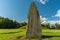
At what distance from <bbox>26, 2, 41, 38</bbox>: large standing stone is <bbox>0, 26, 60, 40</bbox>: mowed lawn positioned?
0.94ft

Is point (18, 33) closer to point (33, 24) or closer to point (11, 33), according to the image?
point (11, 33)

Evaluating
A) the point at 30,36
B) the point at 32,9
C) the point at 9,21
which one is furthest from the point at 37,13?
the point at 9,21

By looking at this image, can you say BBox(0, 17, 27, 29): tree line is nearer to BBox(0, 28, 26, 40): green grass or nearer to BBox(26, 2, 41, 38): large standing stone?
BBox(0, 28, 26, 40): green grass

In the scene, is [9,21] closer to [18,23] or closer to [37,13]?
[18,23]

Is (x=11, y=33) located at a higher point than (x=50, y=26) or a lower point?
lower

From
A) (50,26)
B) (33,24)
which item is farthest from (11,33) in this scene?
(50,26)

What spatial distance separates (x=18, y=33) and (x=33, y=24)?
1.74 ft

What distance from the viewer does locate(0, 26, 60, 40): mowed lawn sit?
12.5ft

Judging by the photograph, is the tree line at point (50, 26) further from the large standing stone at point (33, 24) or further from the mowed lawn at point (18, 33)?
the large standing stone at point (33, 24)

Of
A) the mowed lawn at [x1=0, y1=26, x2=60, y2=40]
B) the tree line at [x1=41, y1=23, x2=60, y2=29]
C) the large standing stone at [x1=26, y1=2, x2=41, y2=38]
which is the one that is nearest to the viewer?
the large standing stone at [x1=26, y1=2, x2=41, y2=38]

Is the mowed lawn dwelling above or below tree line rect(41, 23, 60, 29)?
below

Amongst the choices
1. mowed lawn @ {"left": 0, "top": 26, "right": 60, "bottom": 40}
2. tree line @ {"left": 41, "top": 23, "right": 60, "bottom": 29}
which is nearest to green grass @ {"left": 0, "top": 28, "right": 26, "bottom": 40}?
mowed lawn @ {"left": 0, "top": 26, "right": 60, "bottom": 40}

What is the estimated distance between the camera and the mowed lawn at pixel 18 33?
379 centimetres

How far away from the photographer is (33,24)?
11.8 ft
